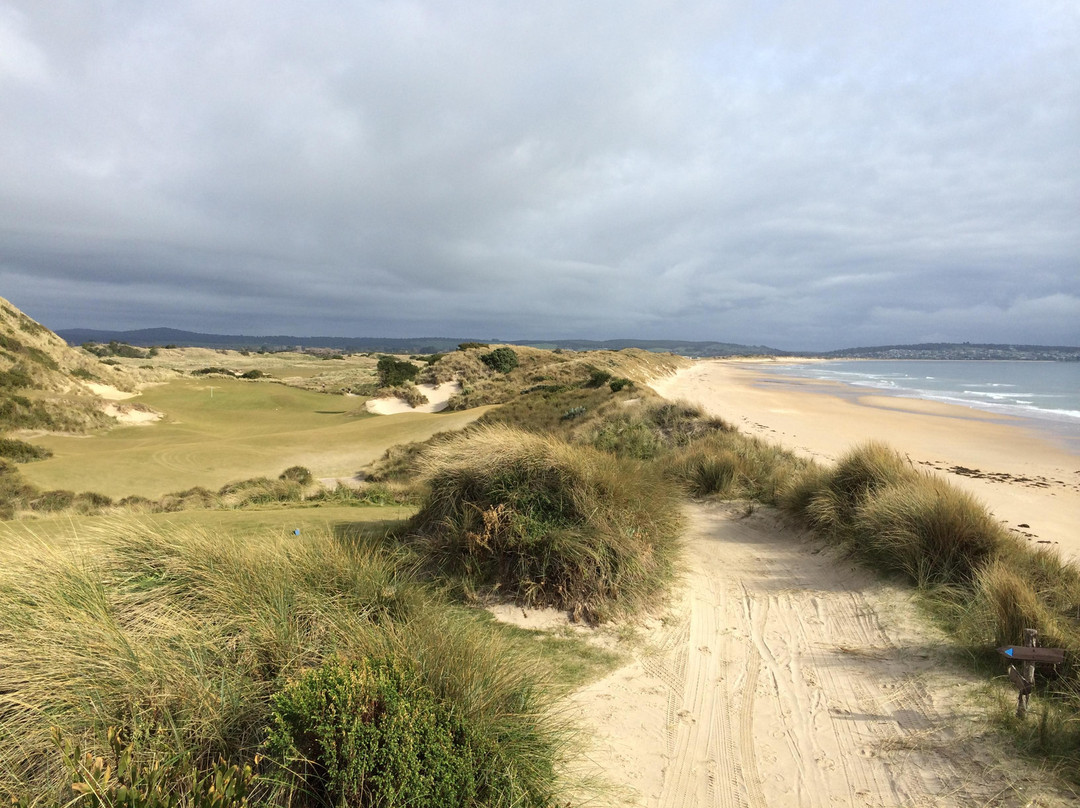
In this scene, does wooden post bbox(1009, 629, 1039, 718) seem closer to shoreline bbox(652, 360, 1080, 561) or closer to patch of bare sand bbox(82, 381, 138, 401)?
shoreline bbox(652, 360, 1080, 561)

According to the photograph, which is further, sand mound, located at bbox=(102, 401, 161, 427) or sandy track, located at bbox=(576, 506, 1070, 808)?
→ sand mound, located at bbox=(102, 401, 161, 427)

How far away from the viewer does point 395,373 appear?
132 ft

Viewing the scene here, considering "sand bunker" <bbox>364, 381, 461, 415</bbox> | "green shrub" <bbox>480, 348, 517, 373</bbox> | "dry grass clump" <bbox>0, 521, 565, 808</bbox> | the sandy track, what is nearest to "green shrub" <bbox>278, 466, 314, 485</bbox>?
"dry grass clump" <bbox>0, 521, 565, 808</bbox>

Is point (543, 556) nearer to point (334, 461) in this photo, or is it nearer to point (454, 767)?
point (454, 767)

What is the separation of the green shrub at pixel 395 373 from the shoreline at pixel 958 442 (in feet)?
68.6

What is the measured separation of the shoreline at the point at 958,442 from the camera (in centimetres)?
1096

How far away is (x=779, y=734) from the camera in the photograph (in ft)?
13.7

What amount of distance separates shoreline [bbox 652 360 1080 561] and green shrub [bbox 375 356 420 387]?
20919mm

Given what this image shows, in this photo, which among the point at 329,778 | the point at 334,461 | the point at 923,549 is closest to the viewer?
the point at 329,778

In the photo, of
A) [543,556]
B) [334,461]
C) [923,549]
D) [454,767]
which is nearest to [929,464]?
[923,549]

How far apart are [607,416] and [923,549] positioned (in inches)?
508

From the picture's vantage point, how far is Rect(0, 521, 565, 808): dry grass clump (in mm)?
2639

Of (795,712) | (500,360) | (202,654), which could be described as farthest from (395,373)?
(795,712)

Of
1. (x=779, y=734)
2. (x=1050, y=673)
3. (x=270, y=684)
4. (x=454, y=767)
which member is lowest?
(x=779, y=734)
